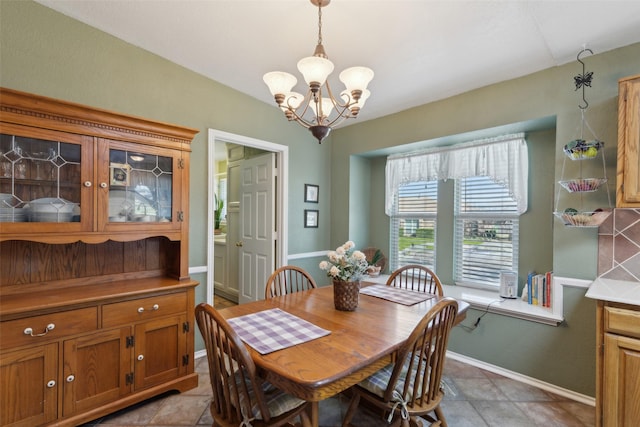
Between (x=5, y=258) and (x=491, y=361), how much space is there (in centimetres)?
368

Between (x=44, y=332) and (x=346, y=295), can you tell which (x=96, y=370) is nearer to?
(x=44, y=332)

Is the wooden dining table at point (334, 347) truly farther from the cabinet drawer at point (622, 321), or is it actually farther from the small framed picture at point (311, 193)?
the small framed picture at point (311, 193)

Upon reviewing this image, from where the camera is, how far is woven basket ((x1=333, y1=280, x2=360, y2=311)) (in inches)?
69.3

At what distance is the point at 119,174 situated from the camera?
2057 mm

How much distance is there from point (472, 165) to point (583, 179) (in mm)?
1016

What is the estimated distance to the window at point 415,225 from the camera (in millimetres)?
3455

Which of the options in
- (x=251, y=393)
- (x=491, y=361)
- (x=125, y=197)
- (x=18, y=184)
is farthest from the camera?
(x=491, y=361)

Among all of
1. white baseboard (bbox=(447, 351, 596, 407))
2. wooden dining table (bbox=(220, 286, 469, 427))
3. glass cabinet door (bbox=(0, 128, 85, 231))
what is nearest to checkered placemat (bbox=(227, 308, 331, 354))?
wooden dining table (bbox=(220, 286, 469, 427))

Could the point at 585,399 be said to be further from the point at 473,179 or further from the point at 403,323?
the point at 473,179

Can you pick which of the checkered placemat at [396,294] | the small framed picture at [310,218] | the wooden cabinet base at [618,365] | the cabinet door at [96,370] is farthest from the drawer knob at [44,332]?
the wooden cabinet base at [618,365]

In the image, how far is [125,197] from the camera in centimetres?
209

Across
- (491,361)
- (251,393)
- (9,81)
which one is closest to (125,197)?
(9,81)

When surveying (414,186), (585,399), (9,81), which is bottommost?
(585,399)

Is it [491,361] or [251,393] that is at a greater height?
[251,393]
